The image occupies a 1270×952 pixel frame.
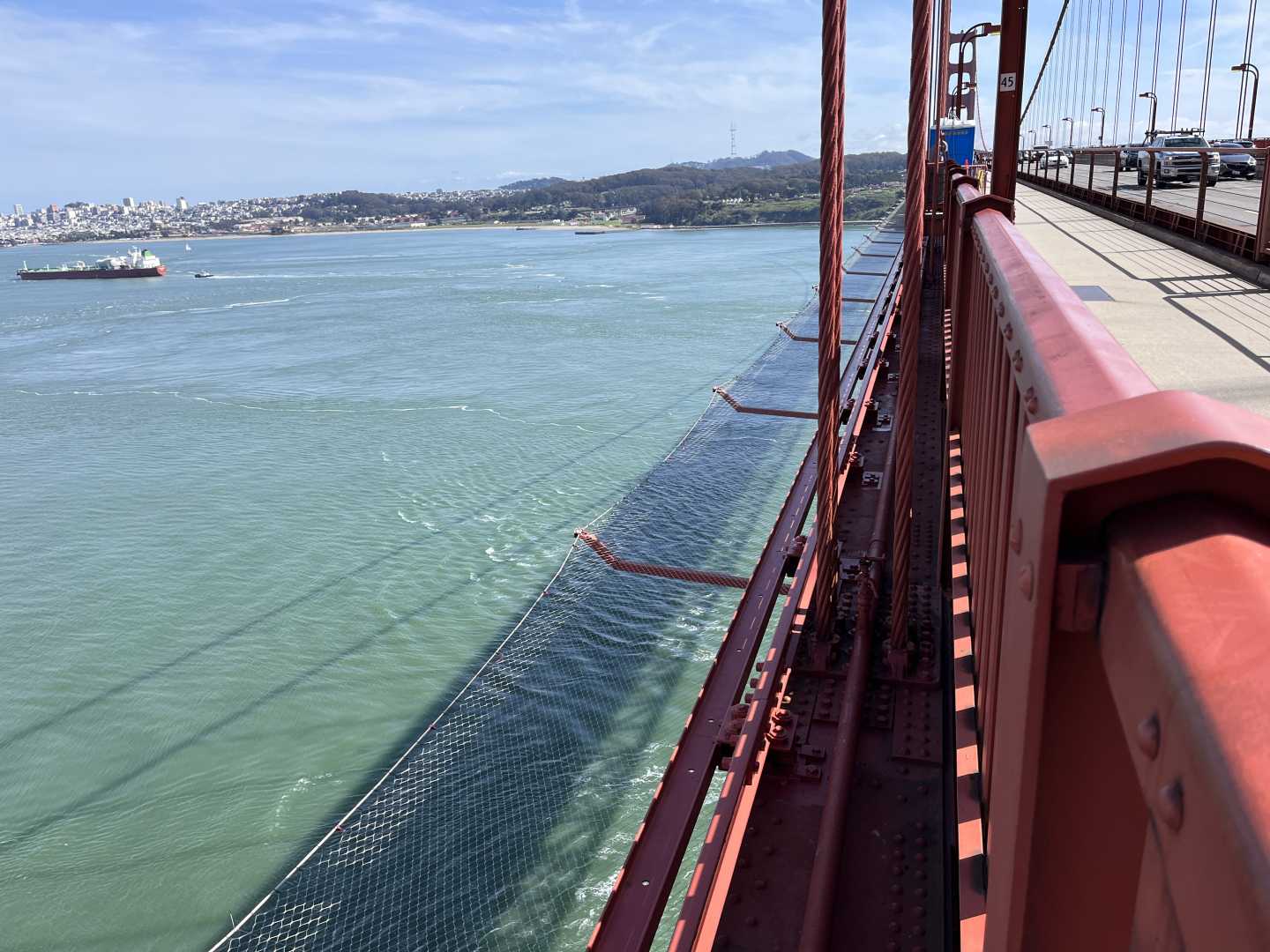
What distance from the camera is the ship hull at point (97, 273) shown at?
236 feet

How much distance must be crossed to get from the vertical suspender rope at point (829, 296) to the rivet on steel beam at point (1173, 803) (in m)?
3.33

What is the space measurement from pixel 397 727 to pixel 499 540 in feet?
15.5

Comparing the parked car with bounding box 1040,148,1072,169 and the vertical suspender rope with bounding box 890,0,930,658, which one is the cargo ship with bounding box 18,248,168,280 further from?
the vertical suspender rope with bounding box 890,0,930,658

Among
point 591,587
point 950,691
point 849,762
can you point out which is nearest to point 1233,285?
point 950,691

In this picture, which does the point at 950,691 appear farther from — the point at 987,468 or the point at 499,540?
the point at 499,540

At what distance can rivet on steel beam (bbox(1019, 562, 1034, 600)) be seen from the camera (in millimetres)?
806

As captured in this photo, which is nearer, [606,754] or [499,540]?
[606,754]

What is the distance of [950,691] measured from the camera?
3926 millimetres

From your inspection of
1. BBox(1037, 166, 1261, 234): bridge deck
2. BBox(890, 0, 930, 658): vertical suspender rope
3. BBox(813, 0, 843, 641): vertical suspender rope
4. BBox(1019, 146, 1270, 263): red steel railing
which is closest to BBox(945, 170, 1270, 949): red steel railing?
BBox(890, 0, 930, 658): vertical suspender rope

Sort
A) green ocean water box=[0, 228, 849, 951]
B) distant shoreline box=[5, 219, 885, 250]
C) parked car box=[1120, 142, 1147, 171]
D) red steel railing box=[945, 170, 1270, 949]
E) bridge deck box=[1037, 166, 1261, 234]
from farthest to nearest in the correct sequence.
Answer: distant shoreline box=[5, 219, 885, 250]
parked car box=[1120, 142, 1147, 171]
bridge deck box=[1037, 166, 1261, 234]
green ocean water box=[0, 228, 849, 951]
red steel railing box=[945, 170, 1270, 949]

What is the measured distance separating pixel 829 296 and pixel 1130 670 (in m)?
3.47

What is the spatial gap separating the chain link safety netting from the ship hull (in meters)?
72.3

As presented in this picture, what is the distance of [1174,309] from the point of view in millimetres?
6059

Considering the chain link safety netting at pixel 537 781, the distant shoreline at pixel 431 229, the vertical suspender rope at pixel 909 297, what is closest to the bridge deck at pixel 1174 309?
the vertical suspender rope at pixel 909 297
